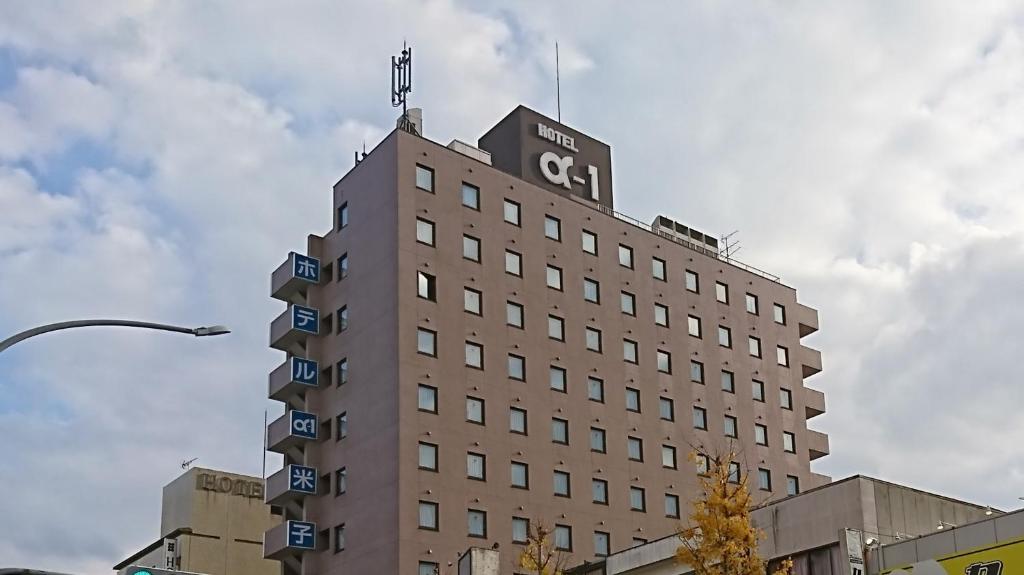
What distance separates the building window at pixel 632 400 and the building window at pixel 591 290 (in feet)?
19.8

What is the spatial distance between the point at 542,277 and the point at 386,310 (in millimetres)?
11665

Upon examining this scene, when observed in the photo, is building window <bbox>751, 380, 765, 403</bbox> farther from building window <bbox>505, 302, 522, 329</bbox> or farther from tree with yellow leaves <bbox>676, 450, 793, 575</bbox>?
tree with yellow leaves <bbox>676, 450, 793, 575</bbox>

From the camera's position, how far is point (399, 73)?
92062 millimetres

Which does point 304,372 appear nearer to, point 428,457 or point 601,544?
point 428,457

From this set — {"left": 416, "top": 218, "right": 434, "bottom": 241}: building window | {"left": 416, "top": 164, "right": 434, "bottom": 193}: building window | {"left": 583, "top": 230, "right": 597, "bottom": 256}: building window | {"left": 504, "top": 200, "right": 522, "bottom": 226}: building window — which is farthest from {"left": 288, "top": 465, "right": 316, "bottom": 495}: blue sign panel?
{"left": 583, "top": 230, "right": 597, "bottom": 256}: building window

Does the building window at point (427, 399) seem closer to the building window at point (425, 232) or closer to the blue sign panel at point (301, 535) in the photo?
the building window at point (425, 232)

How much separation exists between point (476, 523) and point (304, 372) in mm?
14260

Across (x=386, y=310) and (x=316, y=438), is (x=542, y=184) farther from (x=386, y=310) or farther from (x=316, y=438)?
(x=316, y=438)

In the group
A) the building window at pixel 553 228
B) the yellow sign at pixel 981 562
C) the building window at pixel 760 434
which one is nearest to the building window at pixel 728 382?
the building window at pixel 760 434

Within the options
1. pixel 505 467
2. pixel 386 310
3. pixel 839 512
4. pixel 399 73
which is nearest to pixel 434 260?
pixel 386 310

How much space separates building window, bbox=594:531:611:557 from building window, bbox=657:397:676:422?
33.4ft

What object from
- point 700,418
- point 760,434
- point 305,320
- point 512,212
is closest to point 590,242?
point 512,212

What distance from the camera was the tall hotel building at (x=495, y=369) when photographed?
74.4 metres

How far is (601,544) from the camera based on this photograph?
79188 mm
